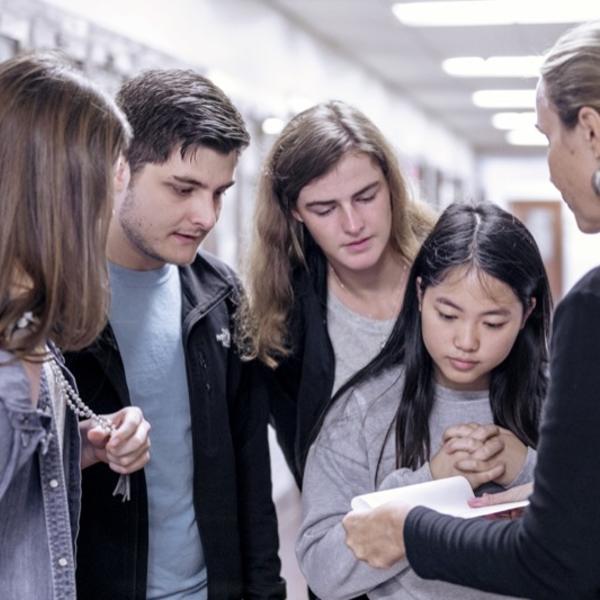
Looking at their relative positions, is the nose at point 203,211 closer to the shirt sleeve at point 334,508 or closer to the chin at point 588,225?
the shirt sleeve at point 334,508

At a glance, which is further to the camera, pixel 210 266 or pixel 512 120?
pixel 512 120

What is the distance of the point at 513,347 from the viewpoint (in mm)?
1839

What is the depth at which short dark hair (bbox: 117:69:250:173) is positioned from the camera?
189 centimetres

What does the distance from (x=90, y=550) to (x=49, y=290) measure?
0.74 metres

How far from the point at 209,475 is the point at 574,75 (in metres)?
1.05

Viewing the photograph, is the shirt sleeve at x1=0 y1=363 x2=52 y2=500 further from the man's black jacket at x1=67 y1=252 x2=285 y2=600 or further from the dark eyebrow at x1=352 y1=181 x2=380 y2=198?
the dark eyebrow at x1=352 y1=181 x2=380 y2=198

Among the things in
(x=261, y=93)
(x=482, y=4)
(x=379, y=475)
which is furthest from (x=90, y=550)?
(x=482, y=4)

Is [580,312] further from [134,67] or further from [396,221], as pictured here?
[134,67]

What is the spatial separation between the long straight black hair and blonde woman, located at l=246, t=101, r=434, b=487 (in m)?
0.29

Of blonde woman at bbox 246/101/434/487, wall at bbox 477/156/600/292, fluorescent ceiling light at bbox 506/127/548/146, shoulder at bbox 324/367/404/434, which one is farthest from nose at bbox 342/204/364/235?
wall at bbox 477/156/600/292

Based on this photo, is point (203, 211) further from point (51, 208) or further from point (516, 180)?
point (516, 180)

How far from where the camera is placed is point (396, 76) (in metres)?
9.77

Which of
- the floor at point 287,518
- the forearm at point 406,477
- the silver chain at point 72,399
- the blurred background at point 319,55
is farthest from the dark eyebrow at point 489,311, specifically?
the floor at point 287,518

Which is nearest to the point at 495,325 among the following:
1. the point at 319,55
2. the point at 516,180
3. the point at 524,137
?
the point at 319,55
